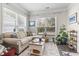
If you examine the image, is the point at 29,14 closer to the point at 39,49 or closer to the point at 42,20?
the point at 42,20

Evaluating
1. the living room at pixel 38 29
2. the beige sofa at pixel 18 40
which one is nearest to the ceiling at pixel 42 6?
the living room at pixel 38 29

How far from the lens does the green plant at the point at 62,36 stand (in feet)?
10.8

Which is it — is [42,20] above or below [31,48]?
above

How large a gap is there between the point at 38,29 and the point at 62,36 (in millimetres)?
812

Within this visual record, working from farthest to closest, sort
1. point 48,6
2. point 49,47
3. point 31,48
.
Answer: point 49,47 < point 31,48 < point 48,6

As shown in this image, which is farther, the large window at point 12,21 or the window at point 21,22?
the window at point 21,22

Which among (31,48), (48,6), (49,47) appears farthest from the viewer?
(49,47)

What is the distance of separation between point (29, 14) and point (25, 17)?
0.15 meters

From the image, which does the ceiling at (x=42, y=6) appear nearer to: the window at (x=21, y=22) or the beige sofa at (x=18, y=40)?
the window at (x=21, y=22)

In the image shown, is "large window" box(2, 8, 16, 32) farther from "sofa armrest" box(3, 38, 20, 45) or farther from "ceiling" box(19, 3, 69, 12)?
"ceiling" box(19, 3, 69, 12)

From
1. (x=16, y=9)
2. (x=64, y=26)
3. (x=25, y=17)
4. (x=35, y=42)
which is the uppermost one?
(x=16, y=9)

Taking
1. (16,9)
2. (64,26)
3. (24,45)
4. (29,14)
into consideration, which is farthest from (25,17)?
(64,26)

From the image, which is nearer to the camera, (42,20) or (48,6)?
(48,6)

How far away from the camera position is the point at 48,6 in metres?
3.03
